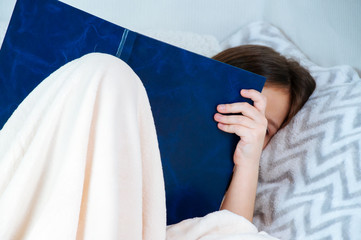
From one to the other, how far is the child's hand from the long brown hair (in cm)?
16

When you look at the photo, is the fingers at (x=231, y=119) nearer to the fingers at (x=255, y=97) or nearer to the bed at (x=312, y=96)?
the fingers at (x=255, y=97)

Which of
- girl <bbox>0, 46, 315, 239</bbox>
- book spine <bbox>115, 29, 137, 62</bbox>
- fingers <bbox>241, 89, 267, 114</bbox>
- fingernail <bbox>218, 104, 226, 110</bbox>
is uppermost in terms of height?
book spine <bbox>115, 29, 137, 62</bbox>

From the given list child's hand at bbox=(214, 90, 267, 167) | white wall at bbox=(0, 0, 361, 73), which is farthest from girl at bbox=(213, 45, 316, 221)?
white wall at bbox=(0, 0, 361, 73)

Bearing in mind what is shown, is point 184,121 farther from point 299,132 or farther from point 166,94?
point 299,132

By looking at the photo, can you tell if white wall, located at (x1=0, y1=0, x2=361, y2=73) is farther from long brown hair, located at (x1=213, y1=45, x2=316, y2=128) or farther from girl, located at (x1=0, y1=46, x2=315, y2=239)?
girl, located at (x1=0, y1=46, x2=315, y2=239)

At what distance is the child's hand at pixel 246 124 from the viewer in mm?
701

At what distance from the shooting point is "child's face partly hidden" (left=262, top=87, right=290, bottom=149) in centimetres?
89

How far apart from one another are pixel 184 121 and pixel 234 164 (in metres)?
0.16

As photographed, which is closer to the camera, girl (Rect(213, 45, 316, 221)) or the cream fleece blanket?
the cream fleece blanket

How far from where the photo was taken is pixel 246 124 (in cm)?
72

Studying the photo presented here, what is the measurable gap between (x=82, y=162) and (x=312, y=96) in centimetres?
66

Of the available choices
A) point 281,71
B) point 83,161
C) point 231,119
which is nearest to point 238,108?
point 231,119

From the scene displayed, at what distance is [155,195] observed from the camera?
0.48 meters

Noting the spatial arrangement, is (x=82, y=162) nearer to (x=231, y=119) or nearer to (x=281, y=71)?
(x=231, y=119)
